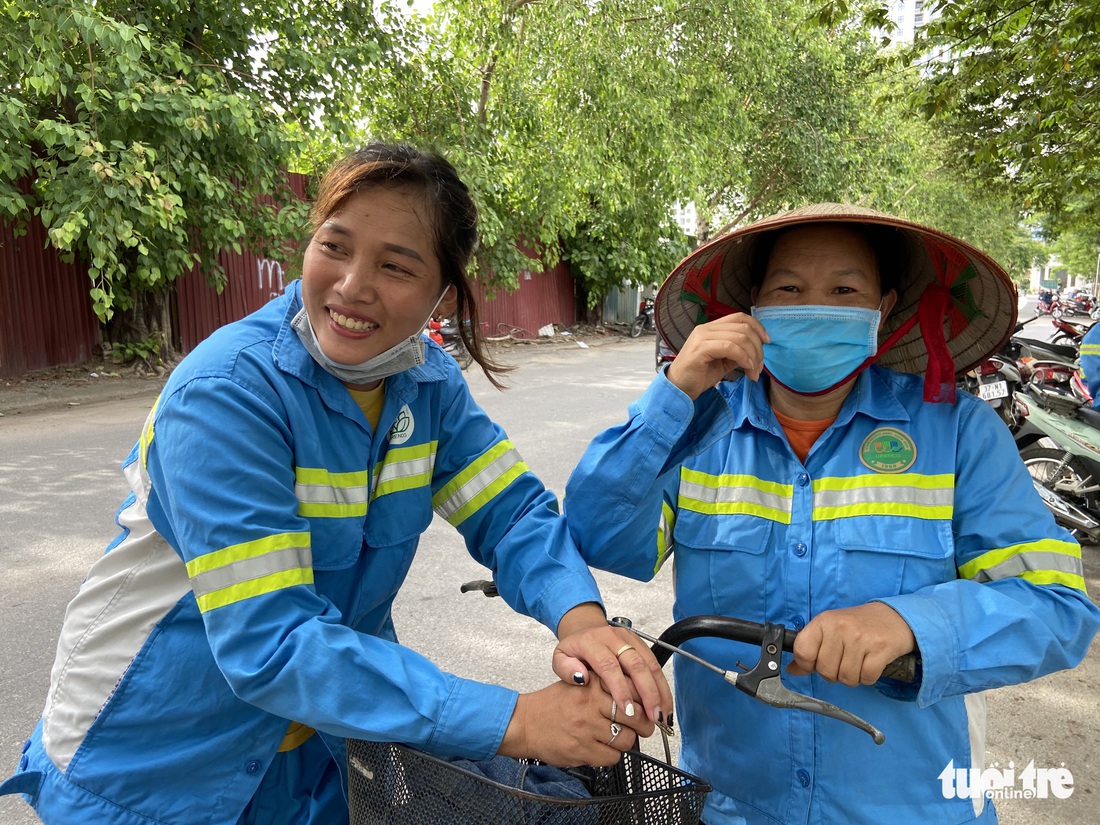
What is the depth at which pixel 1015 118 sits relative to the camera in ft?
21.5

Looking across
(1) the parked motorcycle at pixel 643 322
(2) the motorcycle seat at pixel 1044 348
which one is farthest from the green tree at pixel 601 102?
(2) the motorcycle seat at pixel 1044 348

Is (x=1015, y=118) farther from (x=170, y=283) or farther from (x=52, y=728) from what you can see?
(x=170, y=283)

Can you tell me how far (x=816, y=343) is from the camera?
1.59m

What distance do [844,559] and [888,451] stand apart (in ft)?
0.71

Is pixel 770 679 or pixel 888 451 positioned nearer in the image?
pixel 770 679

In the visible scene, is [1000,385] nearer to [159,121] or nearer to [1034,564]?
[1034,564]

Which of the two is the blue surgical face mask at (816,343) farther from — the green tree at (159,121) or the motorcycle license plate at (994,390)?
the green tree at (159,121)

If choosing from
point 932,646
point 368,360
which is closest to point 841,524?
point 932,646

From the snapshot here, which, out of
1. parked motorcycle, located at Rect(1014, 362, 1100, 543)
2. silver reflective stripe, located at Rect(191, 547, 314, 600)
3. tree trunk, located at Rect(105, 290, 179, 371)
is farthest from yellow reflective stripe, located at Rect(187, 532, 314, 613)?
tree trunk, located at Rect(105, 290, 179, 371)

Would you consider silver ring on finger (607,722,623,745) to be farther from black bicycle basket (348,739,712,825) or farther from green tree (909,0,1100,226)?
green tree (909,0,1100,226)

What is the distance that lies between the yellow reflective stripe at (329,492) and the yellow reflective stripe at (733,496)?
60 cm

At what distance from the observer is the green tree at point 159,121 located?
796 cm

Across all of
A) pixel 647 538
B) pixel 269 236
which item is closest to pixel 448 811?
pixel 647 538

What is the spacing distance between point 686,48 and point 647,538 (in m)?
15.2
